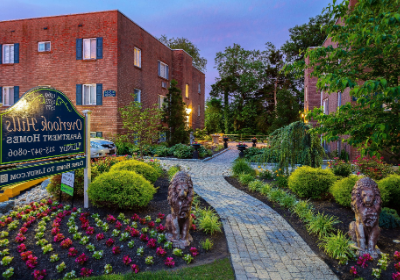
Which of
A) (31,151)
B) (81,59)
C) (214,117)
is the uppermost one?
(81,59)

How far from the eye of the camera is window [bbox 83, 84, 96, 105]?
15.9 metres

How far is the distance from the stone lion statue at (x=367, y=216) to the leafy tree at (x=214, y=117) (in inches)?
1202

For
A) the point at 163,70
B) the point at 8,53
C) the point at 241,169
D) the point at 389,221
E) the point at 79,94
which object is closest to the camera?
the point at 389,221

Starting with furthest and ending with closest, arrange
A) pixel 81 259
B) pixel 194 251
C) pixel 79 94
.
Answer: pixel 79 94
pixel 194 251
pixel 81 259

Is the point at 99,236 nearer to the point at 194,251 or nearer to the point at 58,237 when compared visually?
the point at 58,237

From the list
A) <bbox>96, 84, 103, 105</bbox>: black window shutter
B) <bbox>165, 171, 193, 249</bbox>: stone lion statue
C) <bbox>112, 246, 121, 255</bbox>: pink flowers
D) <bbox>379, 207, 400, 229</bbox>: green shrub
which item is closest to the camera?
<bbox>112, 246, 121, 255</bbox>: pink flowers

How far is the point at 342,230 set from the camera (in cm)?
471

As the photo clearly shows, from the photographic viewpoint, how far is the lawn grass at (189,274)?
3283 millimetres

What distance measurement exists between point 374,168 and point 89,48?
52.5 feet

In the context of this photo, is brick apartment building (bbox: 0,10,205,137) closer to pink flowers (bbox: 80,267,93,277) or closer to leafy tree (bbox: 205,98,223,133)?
pink flowers (bbox: 80,267,93,277)

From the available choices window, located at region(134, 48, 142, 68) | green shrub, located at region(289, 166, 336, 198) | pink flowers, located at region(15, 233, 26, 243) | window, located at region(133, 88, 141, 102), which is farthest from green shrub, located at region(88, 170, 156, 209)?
window, located at region(134, 48, 142, 68)

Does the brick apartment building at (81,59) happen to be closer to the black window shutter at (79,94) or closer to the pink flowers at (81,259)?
the black window shutter at (79,94)

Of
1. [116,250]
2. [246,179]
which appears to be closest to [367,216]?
[116,250]

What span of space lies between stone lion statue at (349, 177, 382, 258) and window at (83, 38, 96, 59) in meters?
15.9
